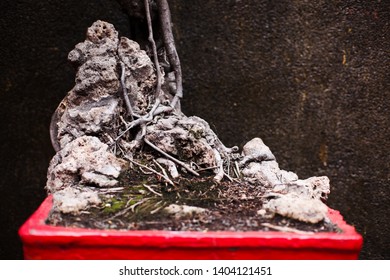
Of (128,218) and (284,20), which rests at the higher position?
(284,20)

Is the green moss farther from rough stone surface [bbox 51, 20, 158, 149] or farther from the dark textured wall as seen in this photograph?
the dark textured wall

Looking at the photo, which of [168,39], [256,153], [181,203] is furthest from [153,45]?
[181,203]

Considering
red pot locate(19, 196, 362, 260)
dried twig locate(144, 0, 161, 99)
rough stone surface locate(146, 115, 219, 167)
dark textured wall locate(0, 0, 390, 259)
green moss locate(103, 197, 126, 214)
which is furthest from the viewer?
dark textured wall locate(0, 0, 390, 259)

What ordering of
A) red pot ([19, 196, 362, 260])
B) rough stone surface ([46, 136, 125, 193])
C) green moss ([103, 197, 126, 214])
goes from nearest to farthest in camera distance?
red pot ([19, 196, 362, 260]), green moss ([103, 197, 126, 214]), rough stone surface ([46, 136, 125, 193])

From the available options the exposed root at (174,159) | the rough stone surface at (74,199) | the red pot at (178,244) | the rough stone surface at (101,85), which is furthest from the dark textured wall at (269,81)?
the red pot at (178,244)

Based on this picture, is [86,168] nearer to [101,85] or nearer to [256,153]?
[101,85]

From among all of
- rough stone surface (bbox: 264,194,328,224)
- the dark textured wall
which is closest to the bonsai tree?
rough stone surface (bbox: 264,194,328,224)
